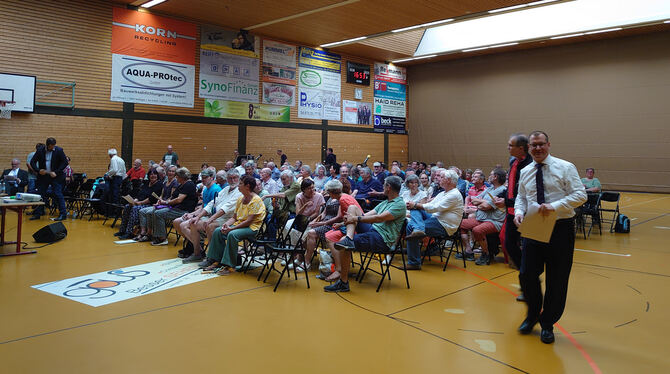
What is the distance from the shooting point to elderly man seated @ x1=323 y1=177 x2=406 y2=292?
4.73 metres

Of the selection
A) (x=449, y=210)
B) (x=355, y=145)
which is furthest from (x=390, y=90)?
(x=449, y=210)

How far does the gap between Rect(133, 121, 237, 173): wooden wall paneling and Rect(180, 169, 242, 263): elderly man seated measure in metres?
8.14

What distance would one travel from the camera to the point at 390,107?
21.0 m

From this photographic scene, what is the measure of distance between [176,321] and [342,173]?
5067 millimetres

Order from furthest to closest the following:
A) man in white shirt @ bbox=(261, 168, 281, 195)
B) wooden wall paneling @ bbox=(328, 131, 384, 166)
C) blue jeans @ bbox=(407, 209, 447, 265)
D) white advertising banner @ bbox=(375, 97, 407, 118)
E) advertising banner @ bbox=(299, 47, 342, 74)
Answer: white advertising banner @ bbox=(375, 97, 407, 118) < wooden wall paneling @ bbox=(328, 131, 384, 166) < advertising banner @ bbox=(299, 47, 342, 74) < man in white shirt @ bbox=(261, 168, 281, 195) < blue jeans @ bbox=(407, 209, 447, 265)

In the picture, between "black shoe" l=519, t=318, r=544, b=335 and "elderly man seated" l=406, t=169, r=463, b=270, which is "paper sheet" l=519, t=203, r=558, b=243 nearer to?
"black shoe" l=519, t=318, r=544, b=335

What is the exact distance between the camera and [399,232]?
500 cm

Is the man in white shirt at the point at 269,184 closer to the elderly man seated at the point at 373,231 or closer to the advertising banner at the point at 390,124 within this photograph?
the elderly man seated at the point at 373,231

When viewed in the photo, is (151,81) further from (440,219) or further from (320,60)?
(440,219)

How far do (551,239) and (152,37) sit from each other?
13.3 m

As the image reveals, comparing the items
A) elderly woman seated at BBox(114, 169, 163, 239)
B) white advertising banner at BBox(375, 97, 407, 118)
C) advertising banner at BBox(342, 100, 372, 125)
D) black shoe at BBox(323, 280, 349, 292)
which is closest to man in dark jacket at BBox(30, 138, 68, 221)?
elderly woman seated at BBox(114, 169, 163, 239)

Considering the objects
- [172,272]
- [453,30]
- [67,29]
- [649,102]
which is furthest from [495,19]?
[172,272]

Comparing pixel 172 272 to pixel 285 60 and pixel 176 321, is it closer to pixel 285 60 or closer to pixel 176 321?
pixel 176 321

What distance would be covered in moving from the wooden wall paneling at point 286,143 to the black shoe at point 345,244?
11935 mm
